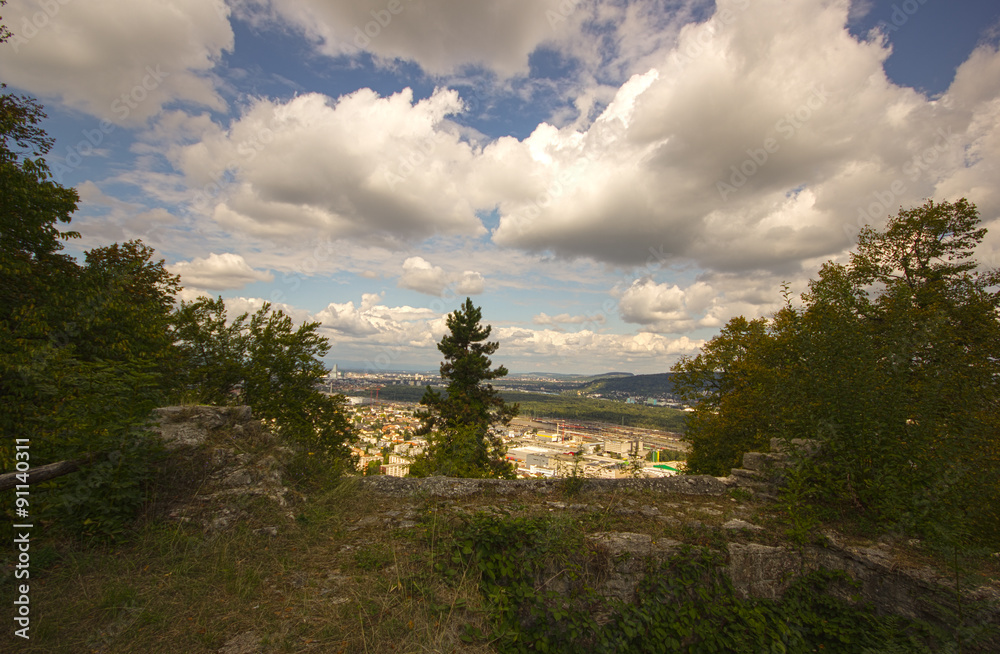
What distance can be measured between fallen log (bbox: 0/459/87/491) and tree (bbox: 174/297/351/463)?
280 inches

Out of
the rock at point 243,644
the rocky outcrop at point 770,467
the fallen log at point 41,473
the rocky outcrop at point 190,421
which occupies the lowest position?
the rock at point 243,644

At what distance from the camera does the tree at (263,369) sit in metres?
11.1

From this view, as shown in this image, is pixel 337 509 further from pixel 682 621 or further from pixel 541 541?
pixel 682 621

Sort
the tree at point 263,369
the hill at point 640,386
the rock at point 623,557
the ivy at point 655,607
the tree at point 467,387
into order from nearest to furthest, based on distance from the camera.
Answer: the ivy at point 655,607 → the rock at point 623,557 → the tree at point 263,369 → the tree at point 467,387 → the hill at point 640,386

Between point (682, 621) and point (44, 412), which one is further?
point (44, 412)

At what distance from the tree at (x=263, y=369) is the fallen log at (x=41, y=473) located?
7.11 m

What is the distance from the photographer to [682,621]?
4.04m

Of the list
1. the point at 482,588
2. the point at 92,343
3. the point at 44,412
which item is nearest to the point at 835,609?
the point at 482,588

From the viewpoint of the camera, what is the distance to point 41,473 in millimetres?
3508

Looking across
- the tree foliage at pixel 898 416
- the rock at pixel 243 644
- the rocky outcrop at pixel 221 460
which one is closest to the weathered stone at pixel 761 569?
the tree foliage at pixel 898 416

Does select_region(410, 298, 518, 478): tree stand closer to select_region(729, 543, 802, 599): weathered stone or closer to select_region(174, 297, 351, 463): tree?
select_region(174, 297, 351, 463): tree

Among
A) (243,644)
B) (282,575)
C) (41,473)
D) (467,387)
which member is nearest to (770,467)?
(282,575)

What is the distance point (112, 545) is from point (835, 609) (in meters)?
7.76

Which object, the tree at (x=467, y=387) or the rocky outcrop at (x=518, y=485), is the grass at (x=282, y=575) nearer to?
the rocky outcrop at (x=518, y=485)
